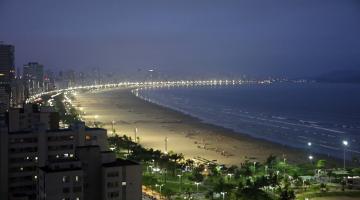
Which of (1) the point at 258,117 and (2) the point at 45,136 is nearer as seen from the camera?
(2) the point at 45,136

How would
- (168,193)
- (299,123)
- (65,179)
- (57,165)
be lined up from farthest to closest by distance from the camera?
(299,123) < (168,193) < (57,165) < (65,179)

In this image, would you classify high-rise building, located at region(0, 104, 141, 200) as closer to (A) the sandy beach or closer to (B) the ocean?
(A) the sandy beach

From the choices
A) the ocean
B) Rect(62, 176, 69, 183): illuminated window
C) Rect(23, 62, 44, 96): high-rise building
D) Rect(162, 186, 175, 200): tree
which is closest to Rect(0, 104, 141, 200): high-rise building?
Rect(62, 176, 69, 183): illuminated window

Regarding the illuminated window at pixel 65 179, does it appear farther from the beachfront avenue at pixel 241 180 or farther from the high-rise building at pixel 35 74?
the high-rise building at pixel 35 74

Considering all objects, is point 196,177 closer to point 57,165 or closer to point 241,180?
point 241,180

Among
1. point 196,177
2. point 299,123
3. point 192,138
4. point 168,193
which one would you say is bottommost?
point 168,193

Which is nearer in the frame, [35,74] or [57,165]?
[57,165]

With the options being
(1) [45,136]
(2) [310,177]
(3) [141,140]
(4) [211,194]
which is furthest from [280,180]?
(3) [141,140]

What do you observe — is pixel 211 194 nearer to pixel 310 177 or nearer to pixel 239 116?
pixel 310 177

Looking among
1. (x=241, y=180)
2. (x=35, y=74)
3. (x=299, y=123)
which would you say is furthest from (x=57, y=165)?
(x=35, y=74)
